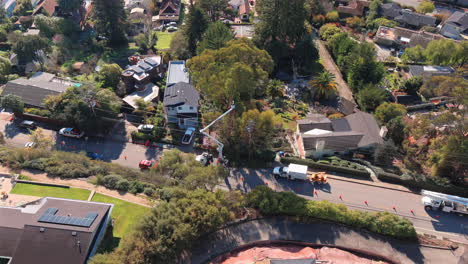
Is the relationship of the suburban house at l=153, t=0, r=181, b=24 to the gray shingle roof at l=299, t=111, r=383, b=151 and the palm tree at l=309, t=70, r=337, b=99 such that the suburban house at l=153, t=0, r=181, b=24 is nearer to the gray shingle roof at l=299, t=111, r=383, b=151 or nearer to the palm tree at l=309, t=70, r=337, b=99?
the palm tree at l=309, t=70, r=337, b=99

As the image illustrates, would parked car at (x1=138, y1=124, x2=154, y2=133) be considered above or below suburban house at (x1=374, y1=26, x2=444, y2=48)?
below

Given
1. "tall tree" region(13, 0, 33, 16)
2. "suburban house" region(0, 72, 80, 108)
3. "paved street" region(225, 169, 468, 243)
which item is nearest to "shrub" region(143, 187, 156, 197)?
"paved street" region(225, 169, 468, 243)

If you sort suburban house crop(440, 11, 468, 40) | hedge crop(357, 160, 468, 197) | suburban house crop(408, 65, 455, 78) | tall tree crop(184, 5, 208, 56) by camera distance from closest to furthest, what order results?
hedge crop(357, 160, 468, 197)
suburban house crop(408, 65, 455, 78)
tall tree crop(184, 5, 208, 56)
suburban house crop(440, 11, 468, 40)

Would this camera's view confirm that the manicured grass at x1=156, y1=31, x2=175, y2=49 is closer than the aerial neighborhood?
No

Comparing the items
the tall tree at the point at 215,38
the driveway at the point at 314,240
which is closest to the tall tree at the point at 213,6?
the tall tree at the point at 215,38

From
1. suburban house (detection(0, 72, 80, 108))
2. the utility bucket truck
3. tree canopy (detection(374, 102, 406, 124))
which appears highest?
suburban house (detection(0, 72, 80, 108))

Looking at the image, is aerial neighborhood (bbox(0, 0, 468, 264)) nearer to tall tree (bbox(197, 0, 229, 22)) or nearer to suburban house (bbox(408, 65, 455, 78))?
suburban house (bbox(408, 65, 455, 78))

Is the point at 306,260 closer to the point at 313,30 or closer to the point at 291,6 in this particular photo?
the point at 291,6

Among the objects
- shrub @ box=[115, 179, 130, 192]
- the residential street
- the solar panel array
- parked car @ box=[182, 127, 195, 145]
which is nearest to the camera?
the solar panel array
